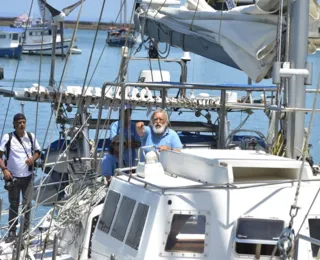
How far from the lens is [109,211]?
1059 centimetres

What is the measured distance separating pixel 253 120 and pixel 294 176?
2488 centimetres

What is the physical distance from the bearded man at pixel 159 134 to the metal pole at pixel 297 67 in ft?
4.96

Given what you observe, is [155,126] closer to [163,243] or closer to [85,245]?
[85,245]

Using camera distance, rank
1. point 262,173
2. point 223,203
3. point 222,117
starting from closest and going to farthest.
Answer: point 223,203
point 262,173
point 222,117

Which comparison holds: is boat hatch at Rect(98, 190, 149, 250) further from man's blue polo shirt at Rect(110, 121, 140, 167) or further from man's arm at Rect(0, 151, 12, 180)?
man's arm at Rect(0, 151, 12, 180)

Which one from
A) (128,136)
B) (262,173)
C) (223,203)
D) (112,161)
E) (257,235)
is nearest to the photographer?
(257,235)

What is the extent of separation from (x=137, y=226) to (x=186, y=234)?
0.52 m

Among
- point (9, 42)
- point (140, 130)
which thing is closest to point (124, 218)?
point (140, 130)

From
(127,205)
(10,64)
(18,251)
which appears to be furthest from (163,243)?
(10,64)

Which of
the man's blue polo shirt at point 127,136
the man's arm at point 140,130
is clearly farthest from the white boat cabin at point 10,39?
→ the man's arm at point 140,130

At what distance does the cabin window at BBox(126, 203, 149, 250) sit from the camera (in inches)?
385

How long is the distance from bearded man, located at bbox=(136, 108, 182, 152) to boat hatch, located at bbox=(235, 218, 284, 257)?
2.44 m

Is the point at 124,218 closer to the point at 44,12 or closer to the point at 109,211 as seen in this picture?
the point at 109,211

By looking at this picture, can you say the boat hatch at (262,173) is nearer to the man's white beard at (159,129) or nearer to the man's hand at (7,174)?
the man's white beard at (159,129)
